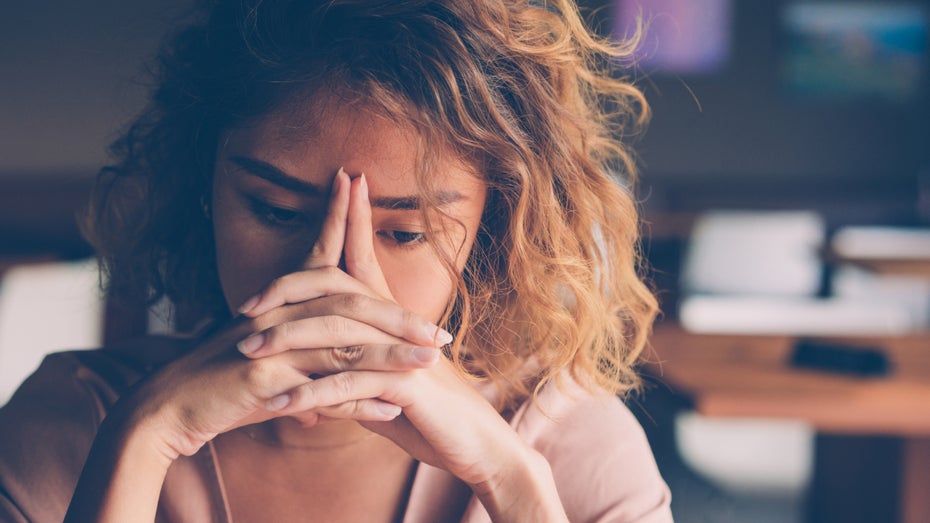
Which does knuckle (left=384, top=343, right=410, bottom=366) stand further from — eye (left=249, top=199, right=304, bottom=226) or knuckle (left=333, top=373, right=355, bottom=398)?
eye (left=249, top=199, right=304, bottom=226)

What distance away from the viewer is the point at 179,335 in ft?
4.42

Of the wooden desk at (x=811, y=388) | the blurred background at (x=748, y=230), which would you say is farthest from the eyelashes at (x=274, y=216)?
the wooden desk at (x=811, y=388)

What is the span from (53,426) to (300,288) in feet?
1.46

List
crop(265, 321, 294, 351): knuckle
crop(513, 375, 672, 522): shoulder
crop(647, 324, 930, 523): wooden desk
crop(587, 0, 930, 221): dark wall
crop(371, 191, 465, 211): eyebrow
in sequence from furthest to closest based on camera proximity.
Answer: crop(587, 0, 930, 221): dark wall → crop(647, 324, 930, 523): wooden desk → crop(513, 375, 672, 522): shoulder → crop(371, 191, 465, 211): eyebrow → crop(265, 321, 294, 351): knuckle

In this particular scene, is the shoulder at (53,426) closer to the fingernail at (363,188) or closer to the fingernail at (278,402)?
the fingernail at (278,402)

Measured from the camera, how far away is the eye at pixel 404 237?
3.39ft

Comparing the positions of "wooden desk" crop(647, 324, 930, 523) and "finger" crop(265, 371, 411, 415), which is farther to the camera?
"wooden desk" crop(647, 324, 930, 523)

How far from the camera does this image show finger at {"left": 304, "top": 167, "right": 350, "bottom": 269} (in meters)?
0.96

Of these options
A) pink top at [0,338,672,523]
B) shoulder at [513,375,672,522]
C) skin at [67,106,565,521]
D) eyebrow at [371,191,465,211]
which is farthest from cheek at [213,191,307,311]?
shoulder at [513,375,672,522]

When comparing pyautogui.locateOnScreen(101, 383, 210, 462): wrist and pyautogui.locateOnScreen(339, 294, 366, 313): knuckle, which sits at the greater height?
pyautogui.locateOnScreen(339, 294, 366, 313): knuckle

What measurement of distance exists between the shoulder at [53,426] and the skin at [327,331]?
0.16 m

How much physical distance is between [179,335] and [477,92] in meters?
0.64

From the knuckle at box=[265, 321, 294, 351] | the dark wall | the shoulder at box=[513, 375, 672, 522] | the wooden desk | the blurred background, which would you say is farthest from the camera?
the dark wall

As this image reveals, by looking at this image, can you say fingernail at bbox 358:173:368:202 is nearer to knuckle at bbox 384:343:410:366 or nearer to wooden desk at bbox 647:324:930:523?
knuckle at bbox 384:343:410:366
